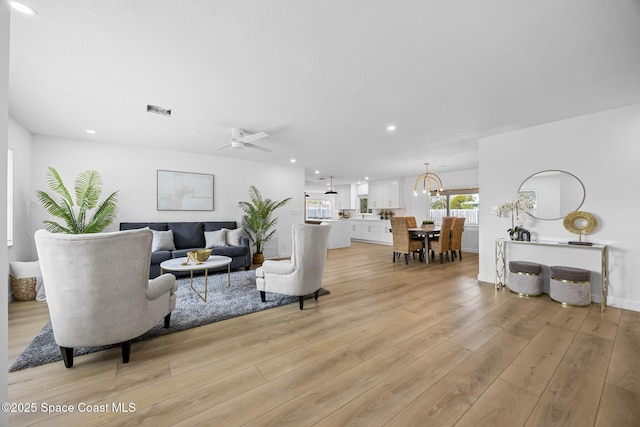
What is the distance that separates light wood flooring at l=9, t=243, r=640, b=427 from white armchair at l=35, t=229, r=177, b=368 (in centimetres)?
28

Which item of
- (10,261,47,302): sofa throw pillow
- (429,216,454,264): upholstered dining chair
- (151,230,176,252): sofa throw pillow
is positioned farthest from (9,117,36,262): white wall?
(429,216,454,264): upholstered dining chair

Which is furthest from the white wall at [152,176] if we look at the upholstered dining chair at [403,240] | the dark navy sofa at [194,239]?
the upholstered dining chair at [403,240]

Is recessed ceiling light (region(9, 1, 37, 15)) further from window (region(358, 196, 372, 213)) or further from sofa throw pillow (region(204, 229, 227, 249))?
window (region(358, 196, 372, 213))

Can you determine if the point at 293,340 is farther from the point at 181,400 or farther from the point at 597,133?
the point at 597,133

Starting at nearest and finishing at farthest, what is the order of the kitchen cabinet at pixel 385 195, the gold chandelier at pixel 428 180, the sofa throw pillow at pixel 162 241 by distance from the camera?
the sofa throw pillow at pixel 162 241 < the gold chandelier at pixel 428 180 < the kitchen cabinet at pixel 385 195

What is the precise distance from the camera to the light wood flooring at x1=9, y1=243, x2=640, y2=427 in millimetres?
1391

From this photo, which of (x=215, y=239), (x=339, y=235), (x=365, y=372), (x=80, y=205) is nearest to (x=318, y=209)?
(x=339, y=235)

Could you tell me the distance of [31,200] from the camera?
3.95 meters

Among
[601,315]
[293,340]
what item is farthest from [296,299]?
[601,315]

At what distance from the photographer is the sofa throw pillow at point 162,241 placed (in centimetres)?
434

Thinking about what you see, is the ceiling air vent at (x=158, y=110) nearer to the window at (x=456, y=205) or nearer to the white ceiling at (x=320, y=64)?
the white ceiling at (x=320, y=64)

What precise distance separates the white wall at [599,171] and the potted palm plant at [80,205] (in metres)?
6.57

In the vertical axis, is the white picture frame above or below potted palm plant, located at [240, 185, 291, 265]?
above

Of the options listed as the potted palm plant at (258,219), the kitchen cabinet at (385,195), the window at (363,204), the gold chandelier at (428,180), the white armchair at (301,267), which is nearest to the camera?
the white armchair at (301,267)
